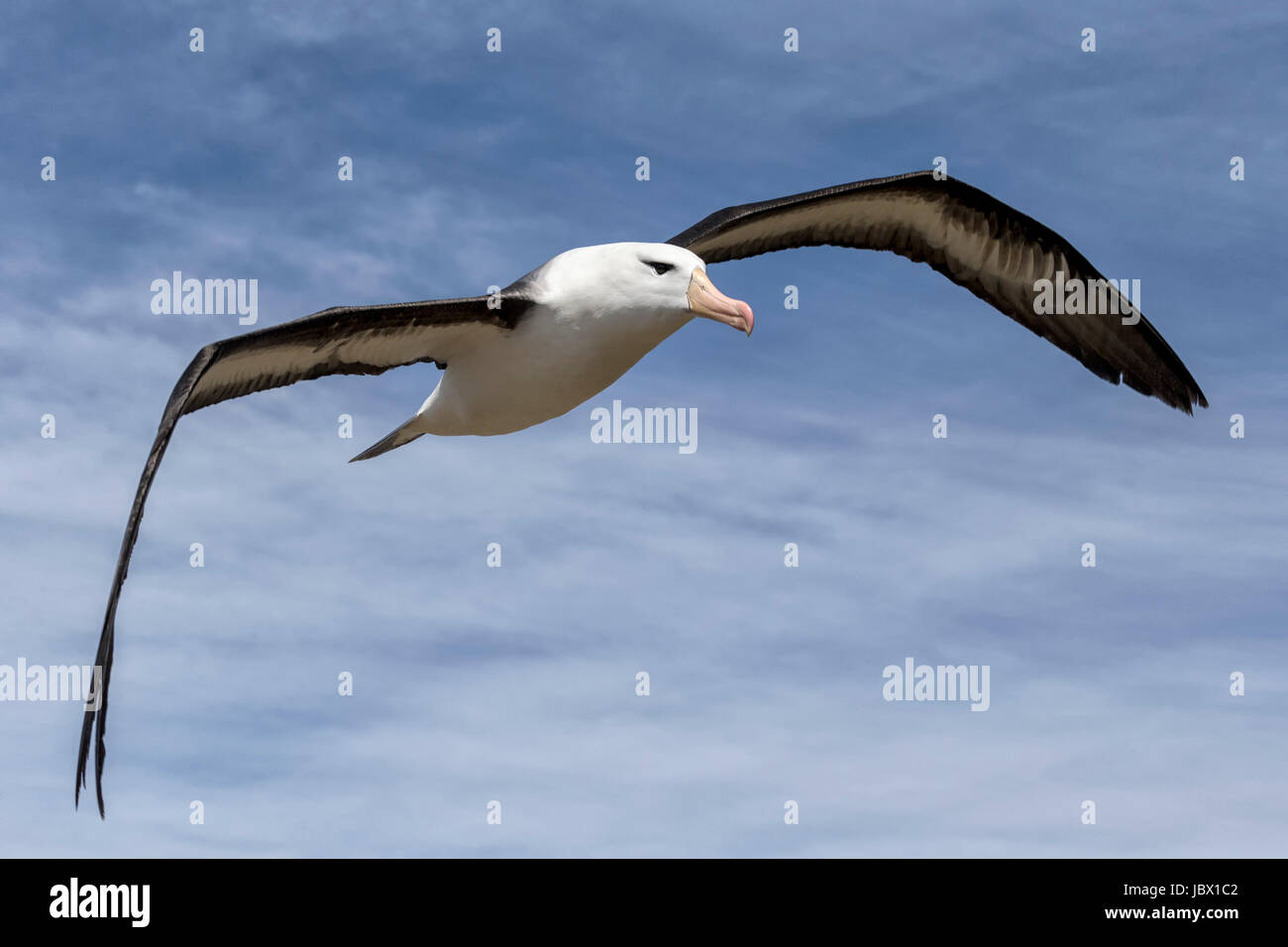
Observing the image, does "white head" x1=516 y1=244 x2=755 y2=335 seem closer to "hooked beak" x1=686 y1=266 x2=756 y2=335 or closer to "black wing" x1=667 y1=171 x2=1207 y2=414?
"hooked beak" x1=686 y1=266 x2=756 y2=335

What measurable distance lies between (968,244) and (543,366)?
14.8ft

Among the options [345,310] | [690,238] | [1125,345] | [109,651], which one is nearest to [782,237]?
[690,238]

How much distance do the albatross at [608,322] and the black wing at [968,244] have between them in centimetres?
1

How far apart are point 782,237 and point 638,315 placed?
119 inches

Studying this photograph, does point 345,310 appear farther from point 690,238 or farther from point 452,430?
point 690,238

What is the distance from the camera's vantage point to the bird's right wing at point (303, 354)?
847 cm

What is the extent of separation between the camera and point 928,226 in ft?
37.9

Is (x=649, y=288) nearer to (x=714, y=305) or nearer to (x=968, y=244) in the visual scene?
(x=714, y=305)

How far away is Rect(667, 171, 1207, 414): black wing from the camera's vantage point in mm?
11078

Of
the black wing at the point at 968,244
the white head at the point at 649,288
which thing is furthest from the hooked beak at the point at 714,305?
the black wing at the point at 968,244

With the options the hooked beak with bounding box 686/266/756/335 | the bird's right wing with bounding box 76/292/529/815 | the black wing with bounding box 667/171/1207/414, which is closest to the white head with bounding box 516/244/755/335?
the hooked beak with bounding box 686/266/756/335

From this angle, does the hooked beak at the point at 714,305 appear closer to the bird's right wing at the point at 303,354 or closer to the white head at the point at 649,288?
the white head at the point at 649,288

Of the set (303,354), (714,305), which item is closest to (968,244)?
(714,305)

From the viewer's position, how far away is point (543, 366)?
9617mm
